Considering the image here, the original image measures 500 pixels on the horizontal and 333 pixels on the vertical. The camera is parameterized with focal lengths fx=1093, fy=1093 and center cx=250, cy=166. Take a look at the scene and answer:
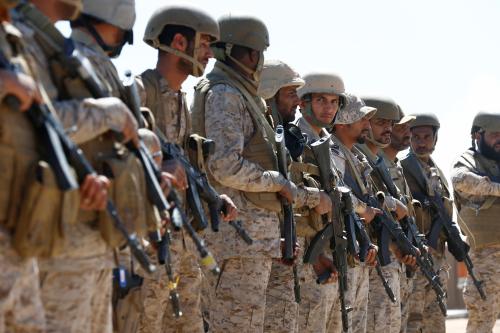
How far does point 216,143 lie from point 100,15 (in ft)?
5.45

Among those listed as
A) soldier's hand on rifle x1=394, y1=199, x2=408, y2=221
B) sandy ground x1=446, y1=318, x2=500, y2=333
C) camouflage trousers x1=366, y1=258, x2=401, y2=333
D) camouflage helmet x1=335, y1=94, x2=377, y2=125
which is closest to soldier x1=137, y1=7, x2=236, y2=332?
camouflage helmet x1=335, y1=94, x2=377, y2=125

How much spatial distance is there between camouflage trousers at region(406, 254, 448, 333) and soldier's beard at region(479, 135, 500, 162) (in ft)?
4.14

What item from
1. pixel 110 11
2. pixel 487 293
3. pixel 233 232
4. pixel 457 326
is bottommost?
pixel 457 326

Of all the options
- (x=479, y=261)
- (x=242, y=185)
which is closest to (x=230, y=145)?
(x=242, y=185)

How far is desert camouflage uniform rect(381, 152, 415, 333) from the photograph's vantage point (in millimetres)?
10453

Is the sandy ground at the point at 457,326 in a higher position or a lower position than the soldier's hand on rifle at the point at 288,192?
lower

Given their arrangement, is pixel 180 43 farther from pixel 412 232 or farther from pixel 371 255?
pixel 412 232

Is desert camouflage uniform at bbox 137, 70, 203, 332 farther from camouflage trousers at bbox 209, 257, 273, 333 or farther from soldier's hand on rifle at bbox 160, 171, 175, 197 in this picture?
soldier's hand on rifle at bbox 160, 171, 175, 197

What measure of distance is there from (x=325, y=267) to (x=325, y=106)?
55.1 inches

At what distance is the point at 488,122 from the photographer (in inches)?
457

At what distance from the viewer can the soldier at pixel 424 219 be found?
1091cm

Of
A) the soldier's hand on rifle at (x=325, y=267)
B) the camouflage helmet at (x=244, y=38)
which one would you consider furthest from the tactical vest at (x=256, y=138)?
the soldier's hand on rifle at (x=325, y=267)

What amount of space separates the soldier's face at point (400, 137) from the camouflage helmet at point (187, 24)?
15.5ft

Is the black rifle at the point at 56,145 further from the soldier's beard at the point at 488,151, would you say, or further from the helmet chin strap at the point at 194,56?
the soldier's beard at the point at 488,151
